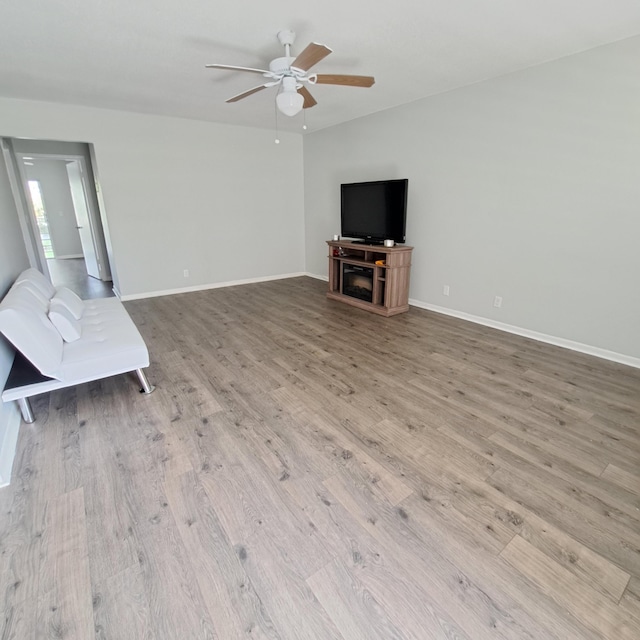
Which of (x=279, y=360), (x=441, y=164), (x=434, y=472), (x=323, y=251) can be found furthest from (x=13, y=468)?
(x=323, y=251)

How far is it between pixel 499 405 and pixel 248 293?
406 centimetres

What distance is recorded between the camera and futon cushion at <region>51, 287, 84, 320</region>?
9.59ft

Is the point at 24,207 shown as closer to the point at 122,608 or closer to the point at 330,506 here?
the point at 122,608

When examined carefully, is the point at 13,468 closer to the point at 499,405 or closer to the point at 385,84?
Result: the point at 499,405

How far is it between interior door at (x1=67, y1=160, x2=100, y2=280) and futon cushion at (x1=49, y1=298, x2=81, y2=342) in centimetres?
456

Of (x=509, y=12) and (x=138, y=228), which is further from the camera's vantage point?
(x=138, y=228)

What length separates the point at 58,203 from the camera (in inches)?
365

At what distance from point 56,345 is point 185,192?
12.0 ft

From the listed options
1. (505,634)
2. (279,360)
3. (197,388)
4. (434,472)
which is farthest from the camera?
(279,360)

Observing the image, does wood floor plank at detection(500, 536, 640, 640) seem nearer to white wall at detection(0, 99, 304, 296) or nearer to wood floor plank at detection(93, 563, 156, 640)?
wood floor plank at detection(93, 563, 156, 640)

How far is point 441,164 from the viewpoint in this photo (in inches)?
165

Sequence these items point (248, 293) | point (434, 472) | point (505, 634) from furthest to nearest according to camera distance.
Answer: point (248, 293) → point (434, 472) → point (505, 634)

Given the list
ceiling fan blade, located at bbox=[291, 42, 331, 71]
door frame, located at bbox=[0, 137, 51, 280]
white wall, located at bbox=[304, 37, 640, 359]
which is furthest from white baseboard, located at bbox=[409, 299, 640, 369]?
door frame, located at bbox=[0, 137, 51, 280]

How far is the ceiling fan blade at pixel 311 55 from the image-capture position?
2.09m
